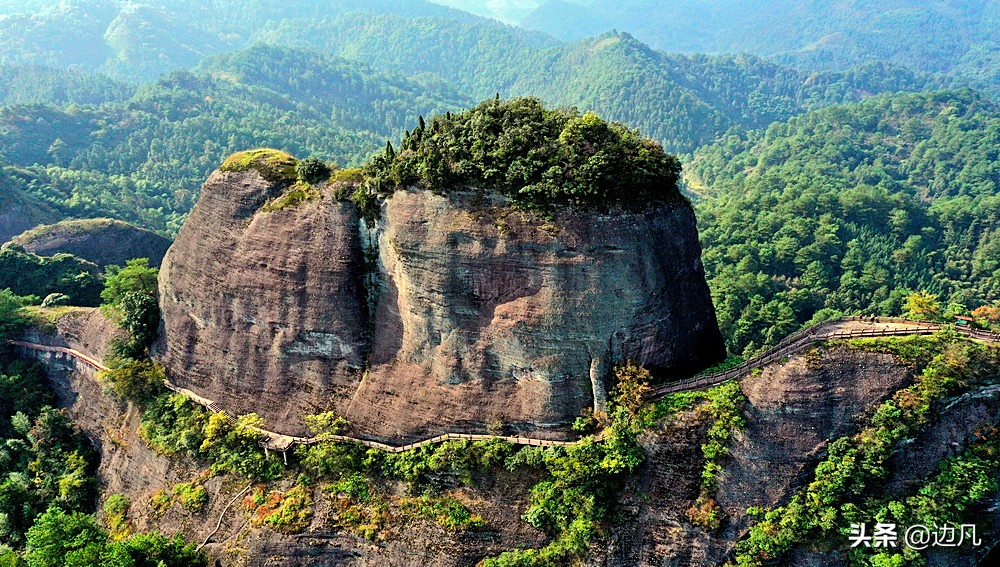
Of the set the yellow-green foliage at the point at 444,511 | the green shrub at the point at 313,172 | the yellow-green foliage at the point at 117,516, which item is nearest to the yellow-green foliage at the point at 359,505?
the yellow-green foliage at the point at 444,511

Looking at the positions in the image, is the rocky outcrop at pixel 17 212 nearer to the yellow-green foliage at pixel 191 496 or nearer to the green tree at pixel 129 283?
the green tree at pixel 129 283

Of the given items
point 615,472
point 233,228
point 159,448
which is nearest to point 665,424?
point 615,472

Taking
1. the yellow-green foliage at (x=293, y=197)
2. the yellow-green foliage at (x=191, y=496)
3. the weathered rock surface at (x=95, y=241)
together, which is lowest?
the yellow-green foliage at (x=191, y=496)

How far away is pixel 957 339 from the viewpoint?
71.3 ft

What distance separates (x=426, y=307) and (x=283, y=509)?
979 cm

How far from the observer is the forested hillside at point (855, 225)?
58.6 metres

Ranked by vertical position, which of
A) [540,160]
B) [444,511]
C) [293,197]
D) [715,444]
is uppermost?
[540,160]

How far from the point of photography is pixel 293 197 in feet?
87.5

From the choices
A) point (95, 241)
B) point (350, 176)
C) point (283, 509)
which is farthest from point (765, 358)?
point (95, 241)

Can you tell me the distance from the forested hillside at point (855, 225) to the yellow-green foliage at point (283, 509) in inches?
1292

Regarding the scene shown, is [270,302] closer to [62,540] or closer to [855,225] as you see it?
[62,540]

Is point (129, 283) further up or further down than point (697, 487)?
further up

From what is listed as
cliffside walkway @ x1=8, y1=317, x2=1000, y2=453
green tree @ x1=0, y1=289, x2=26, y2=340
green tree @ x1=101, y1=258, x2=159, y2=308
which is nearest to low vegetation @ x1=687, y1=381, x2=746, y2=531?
cliffside walkway @ x1=8, y1=317, x2=1000, y2=453

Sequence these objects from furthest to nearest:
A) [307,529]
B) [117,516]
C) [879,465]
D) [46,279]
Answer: [46,279] → [117,516] → [307,529] → [879,465]
